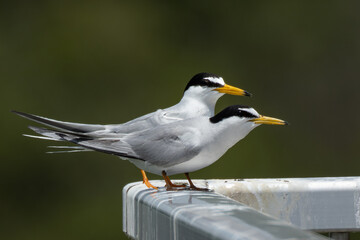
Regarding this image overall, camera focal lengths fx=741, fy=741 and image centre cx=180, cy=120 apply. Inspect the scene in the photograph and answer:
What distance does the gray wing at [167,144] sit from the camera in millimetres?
1935

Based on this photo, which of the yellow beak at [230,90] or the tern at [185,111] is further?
the yellow beak at [230,90]

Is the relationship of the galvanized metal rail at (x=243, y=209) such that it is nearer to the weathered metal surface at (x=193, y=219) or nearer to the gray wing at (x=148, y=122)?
the weathered metal surface at (x=193, y=219)

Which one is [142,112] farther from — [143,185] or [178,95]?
[143,185]

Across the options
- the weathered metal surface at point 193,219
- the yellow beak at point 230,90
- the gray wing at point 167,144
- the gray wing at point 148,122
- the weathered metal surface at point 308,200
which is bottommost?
the weathered metal surface at point 308,200

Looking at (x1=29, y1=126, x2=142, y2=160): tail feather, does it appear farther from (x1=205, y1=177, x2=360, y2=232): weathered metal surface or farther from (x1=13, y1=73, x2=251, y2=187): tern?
(x1=205, y1=177, x2=360, y2=232): weathered metal surface

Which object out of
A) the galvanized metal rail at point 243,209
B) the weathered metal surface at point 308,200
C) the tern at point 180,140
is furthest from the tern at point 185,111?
the weathered metal surface at point 308,200

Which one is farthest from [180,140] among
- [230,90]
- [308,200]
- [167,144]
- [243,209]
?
[243,209]

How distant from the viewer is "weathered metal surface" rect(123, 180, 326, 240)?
1096 mm

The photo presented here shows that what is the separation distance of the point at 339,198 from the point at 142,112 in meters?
4.97

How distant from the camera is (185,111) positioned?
95.2 inches

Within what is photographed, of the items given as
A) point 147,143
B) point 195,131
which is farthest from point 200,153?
point 147,143

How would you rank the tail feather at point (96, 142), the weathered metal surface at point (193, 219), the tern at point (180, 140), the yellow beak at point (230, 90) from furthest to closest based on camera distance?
the yellow beak at point (230, 90) < the tail feather at point (96, 142) < the tern at point (180, 140) < the weathered metal surface at point (193, 219)

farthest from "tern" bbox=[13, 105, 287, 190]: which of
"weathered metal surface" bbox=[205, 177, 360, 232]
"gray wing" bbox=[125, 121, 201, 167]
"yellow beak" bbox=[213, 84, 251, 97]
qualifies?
"yellow beak" bbox=[213, 84, 251, 97]

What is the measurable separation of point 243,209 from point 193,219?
0.12 meters
